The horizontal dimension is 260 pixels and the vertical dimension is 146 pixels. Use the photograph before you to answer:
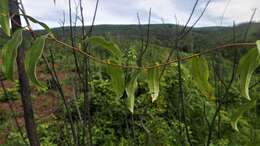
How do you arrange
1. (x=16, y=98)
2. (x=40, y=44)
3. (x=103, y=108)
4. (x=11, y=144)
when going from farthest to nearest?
(x=16, y=98) < (x=103, y=108) < (x=11, y=144) < (x=40, y=44)

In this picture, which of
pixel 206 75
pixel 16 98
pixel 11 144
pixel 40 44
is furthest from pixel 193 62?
pixel 16 98

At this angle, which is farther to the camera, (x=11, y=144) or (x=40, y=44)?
(x=11, y=144)

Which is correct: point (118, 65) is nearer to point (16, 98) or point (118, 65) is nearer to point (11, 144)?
point (11, 144)

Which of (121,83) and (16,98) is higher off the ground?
(121,83)

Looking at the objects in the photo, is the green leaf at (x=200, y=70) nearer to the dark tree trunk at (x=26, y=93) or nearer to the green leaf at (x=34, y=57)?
the green leaf at (x=34, y=57)

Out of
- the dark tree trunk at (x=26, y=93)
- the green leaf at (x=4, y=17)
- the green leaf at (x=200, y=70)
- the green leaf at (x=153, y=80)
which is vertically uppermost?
the green leaf at (x=4, y=17)

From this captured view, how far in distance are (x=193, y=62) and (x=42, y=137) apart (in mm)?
2984

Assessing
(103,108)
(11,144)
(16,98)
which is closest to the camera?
(11,144)

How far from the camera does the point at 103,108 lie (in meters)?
3.69

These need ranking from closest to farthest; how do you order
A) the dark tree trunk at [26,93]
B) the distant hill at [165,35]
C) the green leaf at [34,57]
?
the green leaf at [34,57] < the dark tree trunk at [26,93] < the distant hill at [165,35]

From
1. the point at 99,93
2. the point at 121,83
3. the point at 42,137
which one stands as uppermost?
the point at 121,83

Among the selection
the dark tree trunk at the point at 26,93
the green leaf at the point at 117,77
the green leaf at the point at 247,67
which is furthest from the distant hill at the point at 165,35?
the green leaf at the point at 247,67

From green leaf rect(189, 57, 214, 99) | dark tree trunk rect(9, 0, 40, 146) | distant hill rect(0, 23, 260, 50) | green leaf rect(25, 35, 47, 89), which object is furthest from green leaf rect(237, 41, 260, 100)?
distant hill rect(0, 23, 260, 50)

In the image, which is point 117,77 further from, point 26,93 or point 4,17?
point 26,93
